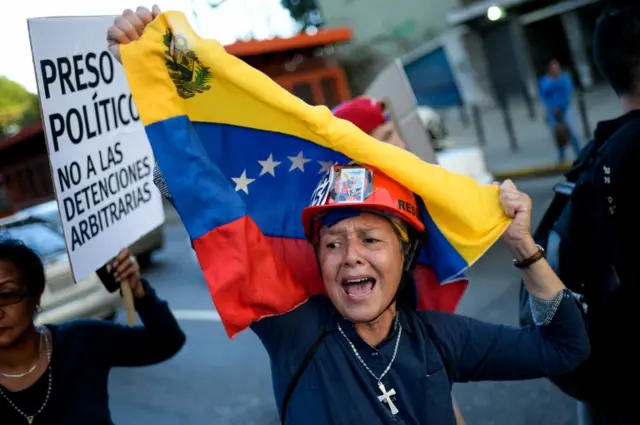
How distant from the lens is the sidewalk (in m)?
11.0

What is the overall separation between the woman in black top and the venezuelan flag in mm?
693

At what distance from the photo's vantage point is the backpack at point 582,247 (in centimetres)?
202

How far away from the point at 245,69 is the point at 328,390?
927mm

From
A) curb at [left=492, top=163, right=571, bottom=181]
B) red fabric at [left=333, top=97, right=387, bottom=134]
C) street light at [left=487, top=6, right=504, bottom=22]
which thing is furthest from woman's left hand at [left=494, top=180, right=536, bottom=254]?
street light at [left=487, top=6, right=504, bottom=22]

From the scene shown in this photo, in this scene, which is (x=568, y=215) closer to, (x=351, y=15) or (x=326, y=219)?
(x=326, y=219)

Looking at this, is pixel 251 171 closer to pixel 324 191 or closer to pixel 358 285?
pixel 324 191

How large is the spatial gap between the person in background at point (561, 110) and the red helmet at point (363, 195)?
9.58 metres

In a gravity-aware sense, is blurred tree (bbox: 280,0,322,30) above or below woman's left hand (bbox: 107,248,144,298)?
above

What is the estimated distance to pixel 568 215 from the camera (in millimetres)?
2111

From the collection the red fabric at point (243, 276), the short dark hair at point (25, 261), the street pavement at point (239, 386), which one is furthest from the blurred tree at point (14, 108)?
the red fabric at point (243, 276)

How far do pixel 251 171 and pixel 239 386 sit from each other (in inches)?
141

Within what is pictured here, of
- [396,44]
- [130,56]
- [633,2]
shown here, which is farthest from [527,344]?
[396,44]

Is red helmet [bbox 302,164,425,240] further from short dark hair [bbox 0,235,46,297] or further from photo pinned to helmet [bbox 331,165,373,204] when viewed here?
short dark hair [bbox 0,235,46,297]

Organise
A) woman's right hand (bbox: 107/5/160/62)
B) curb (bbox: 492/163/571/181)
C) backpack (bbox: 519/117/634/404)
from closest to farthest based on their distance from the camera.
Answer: woman's right hand (bbox: 107/5/160/62), backpack (bbox: 519/117/634/404), curb (bbox: 492/163/571/181)
